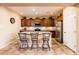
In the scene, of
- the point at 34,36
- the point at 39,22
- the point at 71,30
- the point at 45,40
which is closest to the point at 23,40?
the point at 34,36

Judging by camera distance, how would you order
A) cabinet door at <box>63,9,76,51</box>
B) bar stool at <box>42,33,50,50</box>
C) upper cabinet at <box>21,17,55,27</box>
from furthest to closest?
upper cabinet at <box>21,17,55,27</box> < bar stool at <box>42,33,50,50</box> < cabinet door at <box>63,9,76,51</box>

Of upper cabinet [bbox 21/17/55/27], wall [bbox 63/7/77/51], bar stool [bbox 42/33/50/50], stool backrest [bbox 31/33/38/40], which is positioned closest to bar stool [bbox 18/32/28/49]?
stool backrest [bbox 31/33/38/40]

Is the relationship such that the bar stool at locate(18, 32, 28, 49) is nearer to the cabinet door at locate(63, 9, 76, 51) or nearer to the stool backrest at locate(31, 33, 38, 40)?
the stool backrest at locate(31, 33, 38, 40)

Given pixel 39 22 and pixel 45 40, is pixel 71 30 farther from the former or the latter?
pixel 39 22

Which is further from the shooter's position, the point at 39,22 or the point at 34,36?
the point at 39,22

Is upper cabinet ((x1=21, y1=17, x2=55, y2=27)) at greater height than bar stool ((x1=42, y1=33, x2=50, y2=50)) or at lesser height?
greater

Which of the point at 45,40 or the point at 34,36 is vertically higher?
the point at 34,36

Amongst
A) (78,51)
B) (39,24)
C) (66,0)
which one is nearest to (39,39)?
(78,51)

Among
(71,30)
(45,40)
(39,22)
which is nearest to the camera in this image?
(71,30)

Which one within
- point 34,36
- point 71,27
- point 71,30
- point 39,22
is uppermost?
point 39,22

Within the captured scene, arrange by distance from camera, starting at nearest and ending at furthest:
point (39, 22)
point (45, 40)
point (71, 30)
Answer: point (71, 30) < point (45, 40) < point (39, 22)

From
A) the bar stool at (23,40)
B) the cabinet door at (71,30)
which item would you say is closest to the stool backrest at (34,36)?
the bar stool at (23,40)

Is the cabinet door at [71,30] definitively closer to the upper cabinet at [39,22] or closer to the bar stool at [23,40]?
the bar stool at [23,40]

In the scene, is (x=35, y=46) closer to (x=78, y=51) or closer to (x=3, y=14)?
(x=3, y=14)
